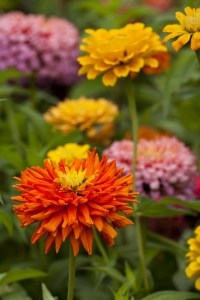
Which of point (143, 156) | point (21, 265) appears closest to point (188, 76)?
point (143, 156)

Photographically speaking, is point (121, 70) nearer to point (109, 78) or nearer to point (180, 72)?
point (109, 78)

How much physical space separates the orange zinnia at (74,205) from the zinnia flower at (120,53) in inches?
11.2

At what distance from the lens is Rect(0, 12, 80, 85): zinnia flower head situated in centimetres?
155

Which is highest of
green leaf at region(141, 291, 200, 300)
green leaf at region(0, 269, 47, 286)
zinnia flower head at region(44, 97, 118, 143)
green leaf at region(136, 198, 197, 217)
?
zinnia flower head at region(44, 97, 118, 143)

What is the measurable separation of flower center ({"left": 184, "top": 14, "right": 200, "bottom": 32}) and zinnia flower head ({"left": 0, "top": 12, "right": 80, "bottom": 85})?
2.03 ft

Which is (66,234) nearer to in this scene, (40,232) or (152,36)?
(40,232)

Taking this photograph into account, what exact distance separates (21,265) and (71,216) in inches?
18.2

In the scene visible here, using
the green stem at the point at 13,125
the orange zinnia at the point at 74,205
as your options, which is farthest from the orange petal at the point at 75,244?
the green stem at the point at 13,125

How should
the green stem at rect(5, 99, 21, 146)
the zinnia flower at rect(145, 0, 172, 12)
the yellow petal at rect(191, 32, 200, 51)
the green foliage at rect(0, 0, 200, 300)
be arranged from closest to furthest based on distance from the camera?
the yellow petal at rect(191, 32, 200, 51), the green foliage at rect(0, 0, 200, 300), the green stem at rect(5, 99, 21, 146), the zinnia flower at rect(145, 0, 172, 12)

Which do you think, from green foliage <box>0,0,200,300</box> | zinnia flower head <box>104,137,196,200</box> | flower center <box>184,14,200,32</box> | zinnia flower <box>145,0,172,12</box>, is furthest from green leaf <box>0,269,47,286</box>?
zinnia flower <box>145,0,172,12</box>

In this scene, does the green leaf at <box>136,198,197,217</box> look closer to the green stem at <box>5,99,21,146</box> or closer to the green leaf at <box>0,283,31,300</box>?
the green leaf at <box>0,283,31,300</box>

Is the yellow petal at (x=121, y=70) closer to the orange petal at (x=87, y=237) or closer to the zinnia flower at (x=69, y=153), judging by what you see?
the zinnia flower at (x=69, y=153)

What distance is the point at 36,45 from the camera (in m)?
1.56

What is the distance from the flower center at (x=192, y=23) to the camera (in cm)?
97
